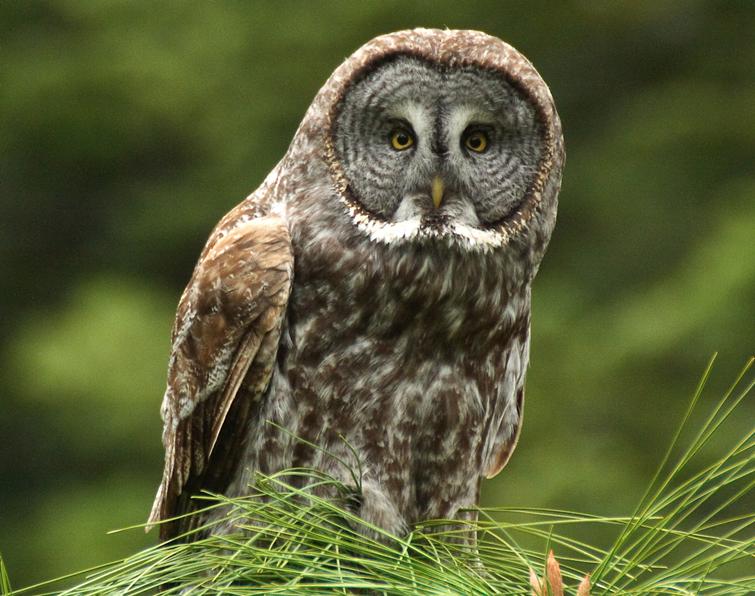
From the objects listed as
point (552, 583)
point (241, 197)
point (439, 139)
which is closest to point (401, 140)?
point (439, 139)

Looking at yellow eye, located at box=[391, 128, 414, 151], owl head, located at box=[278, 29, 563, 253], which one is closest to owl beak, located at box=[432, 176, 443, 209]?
owl head, located at box=[278, 29, 563, 253]

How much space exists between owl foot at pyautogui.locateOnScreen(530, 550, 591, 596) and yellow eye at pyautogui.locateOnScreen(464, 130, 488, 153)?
134cm

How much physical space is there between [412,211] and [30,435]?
6768 millimetres

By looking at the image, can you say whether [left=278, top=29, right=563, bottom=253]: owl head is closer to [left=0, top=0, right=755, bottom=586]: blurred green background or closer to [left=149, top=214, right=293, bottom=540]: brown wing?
[left=149, top=214, right=293, bottom=540]: brown wing

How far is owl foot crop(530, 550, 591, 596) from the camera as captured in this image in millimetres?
2045

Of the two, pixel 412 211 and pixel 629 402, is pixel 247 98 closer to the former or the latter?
pixel 629 402

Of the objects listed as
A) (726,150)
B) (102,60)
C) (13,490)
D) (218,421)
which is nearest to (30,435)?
(13,490)

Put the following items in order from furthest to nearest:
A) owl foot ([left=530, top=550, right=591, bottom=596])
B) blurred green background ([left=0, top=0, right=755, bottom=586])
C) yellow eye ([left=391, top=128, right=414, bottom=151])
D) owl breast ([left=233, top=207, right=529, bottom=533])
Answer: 1. blurred green background ([left=0, top=0, right=755, bottom=586])
2. yellow eye ([left=391, top=128, right=414, bottom=151])
3. owl breast ([left=233, top=207, right=529, bottom=533])
4. owl foot ([left=530, top=550, right=591, bottom=596])

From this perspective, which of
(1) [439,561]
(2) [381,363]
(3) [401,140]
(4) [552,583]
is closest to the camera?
(4) [552,583]

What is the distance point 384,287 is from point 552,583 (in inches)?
44.0

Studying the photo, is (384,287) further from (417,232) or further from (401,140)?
(401,140)

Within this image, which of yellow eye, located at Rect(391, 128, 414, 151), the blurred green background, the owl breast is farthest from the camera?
the blurred green background

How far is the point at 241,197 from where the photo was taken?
27.7 feet

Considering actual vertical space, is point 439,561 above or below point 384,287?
below
